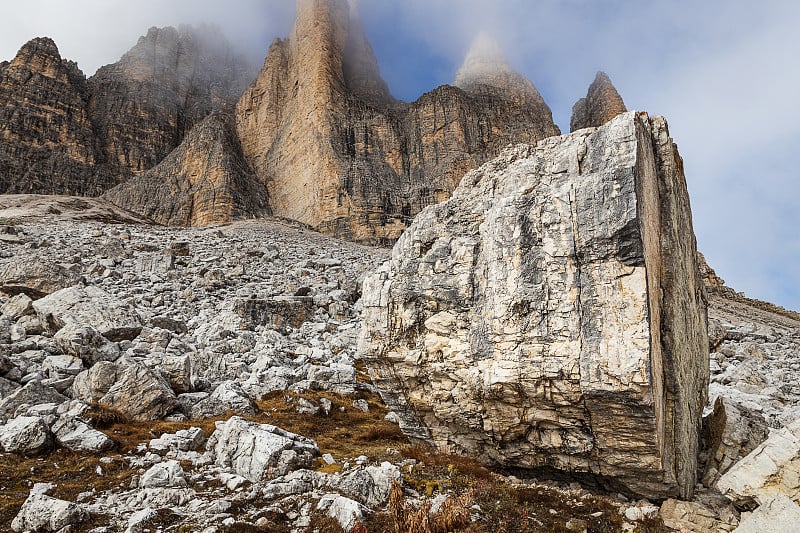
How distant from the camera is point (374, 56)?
8056 cm

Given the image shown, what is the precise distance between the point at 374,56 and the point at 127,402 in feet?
271

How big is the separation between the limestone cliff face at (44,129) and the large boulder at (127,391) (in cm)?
6511

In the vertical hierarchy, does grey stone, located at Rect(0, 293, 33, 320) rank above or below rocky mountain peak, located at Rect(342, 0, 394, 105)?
below

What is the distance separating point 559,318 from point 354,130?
59.1m

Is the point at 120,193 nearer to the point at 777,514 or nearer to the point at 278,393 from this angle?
the point at 278,393

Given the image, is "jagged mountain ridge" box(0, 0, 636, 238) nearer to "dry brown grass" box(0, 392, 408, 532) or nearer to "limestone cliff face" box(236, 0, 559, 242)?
"limestone cliff face" box(236, 0, 559, 242)

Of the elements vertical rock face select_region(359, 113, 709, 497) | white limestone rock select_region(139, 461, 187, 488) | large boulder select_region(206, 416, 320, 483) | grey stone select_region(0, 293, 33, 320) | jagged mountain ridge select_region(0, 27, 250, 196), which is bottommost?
white limestone rock select_region(139, 461, 187, 488)

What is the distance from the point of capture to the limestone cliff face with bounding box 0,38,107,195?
200ft

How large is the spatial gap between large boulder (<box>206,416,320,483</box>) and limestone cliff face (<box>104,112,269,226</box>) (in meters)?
49.6

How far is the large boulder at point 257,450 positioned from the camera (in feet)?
22.4

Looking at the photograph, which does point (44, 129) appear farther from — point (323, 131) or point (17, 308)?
point (17, 308)

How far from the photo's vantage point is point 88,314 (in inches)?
582

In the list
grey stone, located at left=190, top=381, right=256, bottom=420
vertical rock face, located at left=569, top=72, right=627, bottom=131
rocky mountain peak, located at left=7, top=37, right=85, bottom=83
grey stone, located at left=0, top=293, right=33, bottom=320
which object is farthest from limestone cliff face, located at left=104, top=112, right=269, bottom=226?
vertical rock face, located at left=569, top=72, right=627, bottom=131

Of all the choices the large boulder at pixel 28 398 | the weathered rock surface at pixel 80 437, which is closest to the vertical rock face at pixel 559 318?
the weathered rock surface at pixel 80 437
